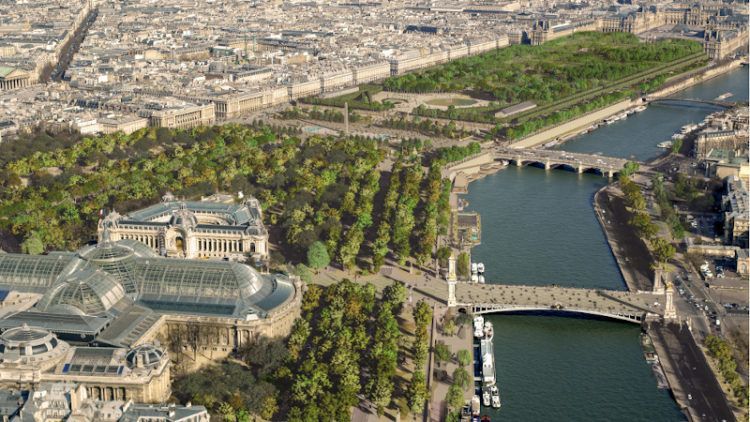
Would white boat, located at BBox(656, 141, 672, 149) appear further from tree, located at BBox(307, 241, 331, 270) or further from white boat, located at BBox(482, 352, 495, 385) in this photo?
white boat, located at BBox(482, 352, 495, 385)

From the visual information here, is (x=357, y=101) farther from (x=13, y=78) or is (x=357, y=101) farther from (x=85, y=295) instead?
(x=85, y=295)

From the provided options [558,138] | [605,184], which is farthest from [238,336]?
[558,138]

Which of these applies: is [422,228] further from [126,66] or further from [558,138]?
[126,66]

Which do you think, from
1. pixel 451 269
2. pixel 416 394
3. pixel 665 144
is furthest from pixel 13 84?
pixel 416 394

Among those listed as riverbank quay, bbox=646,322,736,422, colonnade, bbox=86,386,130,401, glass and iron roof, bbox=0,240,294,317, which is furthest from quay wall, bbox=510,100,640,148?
colonnade, bbox=86,386,130,401

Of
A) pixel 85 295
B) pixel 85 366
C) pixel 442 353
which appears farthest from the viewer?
pixel 442 353

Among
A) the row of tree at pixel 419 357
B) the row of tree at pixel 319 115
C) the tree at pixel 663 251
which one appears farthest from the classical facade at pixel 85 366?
the row of tree at pixel 319 115
